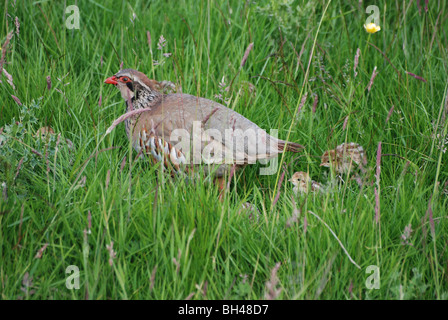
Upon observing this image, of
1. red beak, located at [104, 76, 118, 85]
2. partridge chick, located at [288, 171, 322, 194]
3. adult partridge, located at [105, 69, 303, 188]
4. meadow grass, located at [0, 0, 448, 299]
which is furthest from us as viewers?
red beak, located at [104, 76, 118, 85]

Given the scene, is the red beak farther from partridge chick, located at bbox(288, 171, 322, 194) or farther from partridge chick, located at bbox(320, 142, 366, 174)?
partridge chick, located at bbox(320, 142, 366, 174)

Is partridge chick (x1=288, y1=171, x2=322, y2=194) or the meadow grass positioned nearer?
the meadow grass

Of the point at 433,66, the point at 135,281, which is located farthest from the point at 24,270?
the point at 433,66

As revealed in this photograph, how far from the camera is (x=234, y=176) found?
341 cm

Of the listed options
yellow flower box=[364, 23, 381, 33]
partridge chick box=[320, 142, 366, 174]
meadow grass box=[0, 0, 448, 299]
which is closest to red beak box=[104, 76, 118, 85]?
meadow grass box=[0, 0, 448, 299]

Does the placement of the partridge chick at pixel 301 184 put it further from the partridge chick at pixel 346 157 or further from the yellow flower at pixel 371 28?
the yellow flower at pixel 371 28

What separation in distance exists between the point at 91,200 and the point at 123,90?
1.48 meters

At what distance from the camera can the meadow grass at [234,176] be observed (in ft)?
9.20

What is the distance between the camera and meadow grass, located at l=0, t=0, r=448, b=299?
9.20ft

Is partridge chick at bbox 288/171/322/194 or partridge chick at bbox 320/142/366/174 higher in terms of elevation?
partridge chick at bbox 320/142/366/174

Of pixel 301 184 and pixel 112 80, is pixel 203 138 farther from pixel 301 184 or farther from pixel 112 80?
pixel 112 80

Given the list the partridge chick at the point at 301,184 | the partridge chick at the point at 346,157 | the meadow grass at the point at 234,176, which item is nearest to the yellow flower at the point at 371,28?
the meadow grass at the point at 234,176

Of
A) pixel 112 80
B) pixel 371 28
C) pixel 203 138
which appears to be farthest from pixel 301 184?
pixel 112 80
